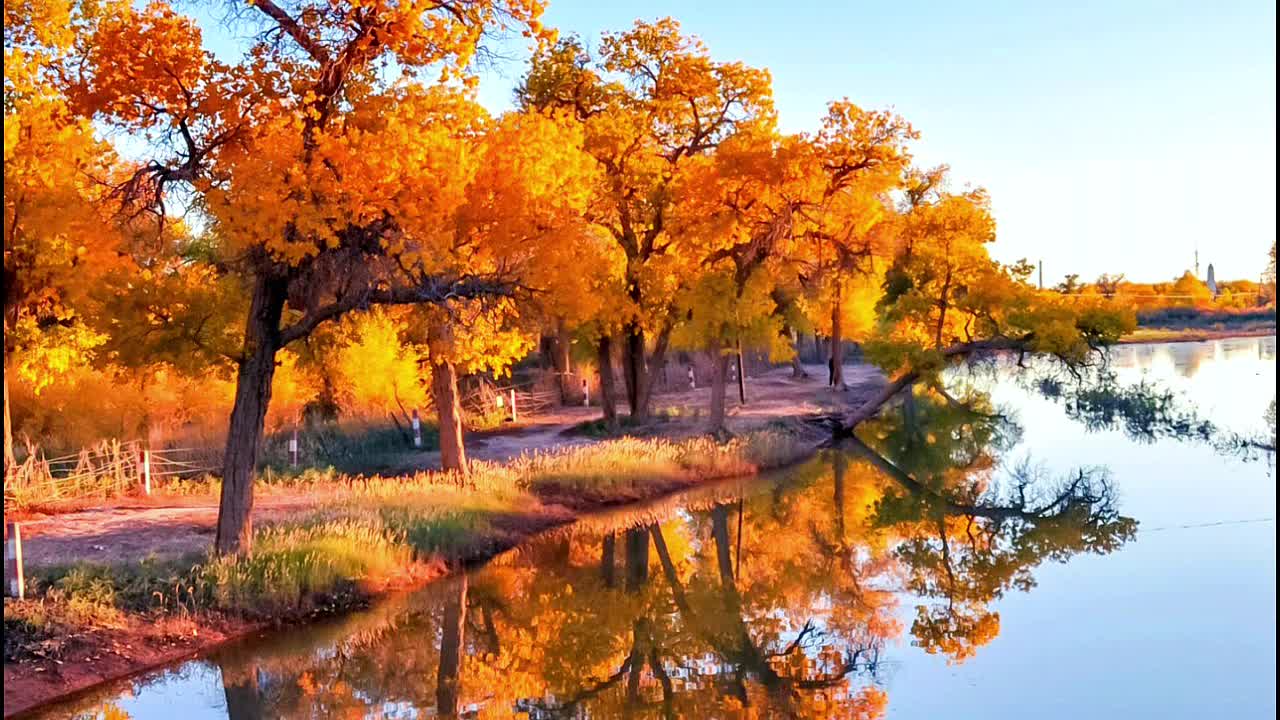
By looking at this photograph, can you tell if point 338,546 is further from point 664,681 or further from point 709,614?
point 664,681

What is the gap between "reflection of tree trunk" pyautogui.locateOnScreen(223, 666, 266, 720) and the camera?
41.4 feet

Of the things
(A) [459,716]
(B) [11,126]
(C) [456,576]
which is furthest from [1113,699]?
(B) [11,126]

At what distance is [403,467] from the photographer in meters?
28.8

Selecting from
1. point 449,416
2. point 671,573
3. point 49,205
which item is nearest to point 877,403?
point 449,416

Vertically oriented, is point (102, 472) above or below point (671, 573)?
above

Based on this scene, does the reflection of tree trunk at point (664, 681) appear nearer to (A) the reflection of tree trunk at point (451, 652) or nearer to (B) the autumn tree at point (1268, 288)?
(A) the reflection of tree trunk at point (451, 652)

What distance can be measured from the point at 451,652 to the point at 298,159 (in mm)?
6563

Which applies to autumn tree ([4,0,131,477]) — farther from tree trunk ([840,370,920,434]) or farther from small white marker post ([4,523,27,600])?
tree trunk ([840,370,920,434])

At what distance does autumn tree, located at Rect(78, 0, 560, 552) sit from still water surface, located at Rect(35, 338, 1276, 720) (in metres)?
3.54

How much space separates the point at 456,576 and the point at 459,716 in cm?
693

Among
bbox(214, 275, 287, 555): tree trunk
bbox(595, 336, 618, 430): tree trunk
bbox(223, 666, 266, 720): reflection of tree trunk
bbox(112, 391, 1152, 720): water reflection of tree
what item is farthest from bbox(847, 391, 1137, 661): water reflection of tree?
bbox(214, 275, 287, 555): tree trunk

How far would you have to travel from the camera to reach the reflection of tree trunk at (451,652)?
12.9 metres

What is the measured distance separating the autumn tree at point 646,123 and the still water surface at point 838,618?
23.6ft

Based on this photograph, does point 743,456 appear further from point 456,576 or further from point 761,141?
point 456,576
